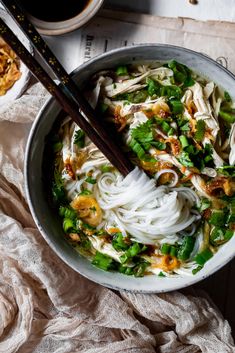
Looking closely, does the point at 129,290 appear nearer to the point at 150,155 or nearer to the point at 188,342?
the point at 188,342

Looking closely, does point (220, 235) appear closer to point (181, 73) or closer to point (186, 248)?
point (186, 248)

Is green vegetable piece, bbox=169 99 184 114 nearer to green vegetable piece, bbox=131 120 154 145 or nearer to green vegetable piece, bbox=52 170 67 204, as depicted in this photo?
green vegetable piece, bbox=131 120 154 145

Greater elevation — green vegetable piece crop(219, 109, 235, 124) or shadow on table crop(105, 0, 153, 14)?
shadow on table crop(105, 0, 153, 14)

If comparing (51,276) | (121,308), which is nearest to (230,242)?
(121,308)

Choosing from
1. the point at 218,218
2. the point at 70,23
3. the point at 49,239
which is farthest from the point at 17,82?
the point at 218,218

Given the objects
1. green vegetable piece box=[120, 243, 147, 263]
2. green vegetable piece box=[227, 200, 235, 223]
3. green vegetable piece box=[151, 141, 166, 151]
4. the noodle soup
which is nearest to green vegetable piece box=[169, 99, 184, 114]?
the noodle soup

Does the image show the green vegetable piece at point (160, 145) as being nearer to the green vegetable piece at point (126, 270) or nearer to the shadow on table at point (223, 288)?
the green vegetable piece at point (126, 270)

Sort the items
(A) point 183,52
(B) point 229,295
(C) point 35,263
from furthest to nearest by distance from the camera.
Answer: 1. (B) point 229,295
2. (C) point 35,263
3. (A) point 183,52

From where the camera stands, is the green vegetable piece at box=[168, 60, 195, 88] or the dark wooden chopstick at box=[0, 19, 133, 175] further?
the green vegetable piece at box=[168, 60, 195, 88]
